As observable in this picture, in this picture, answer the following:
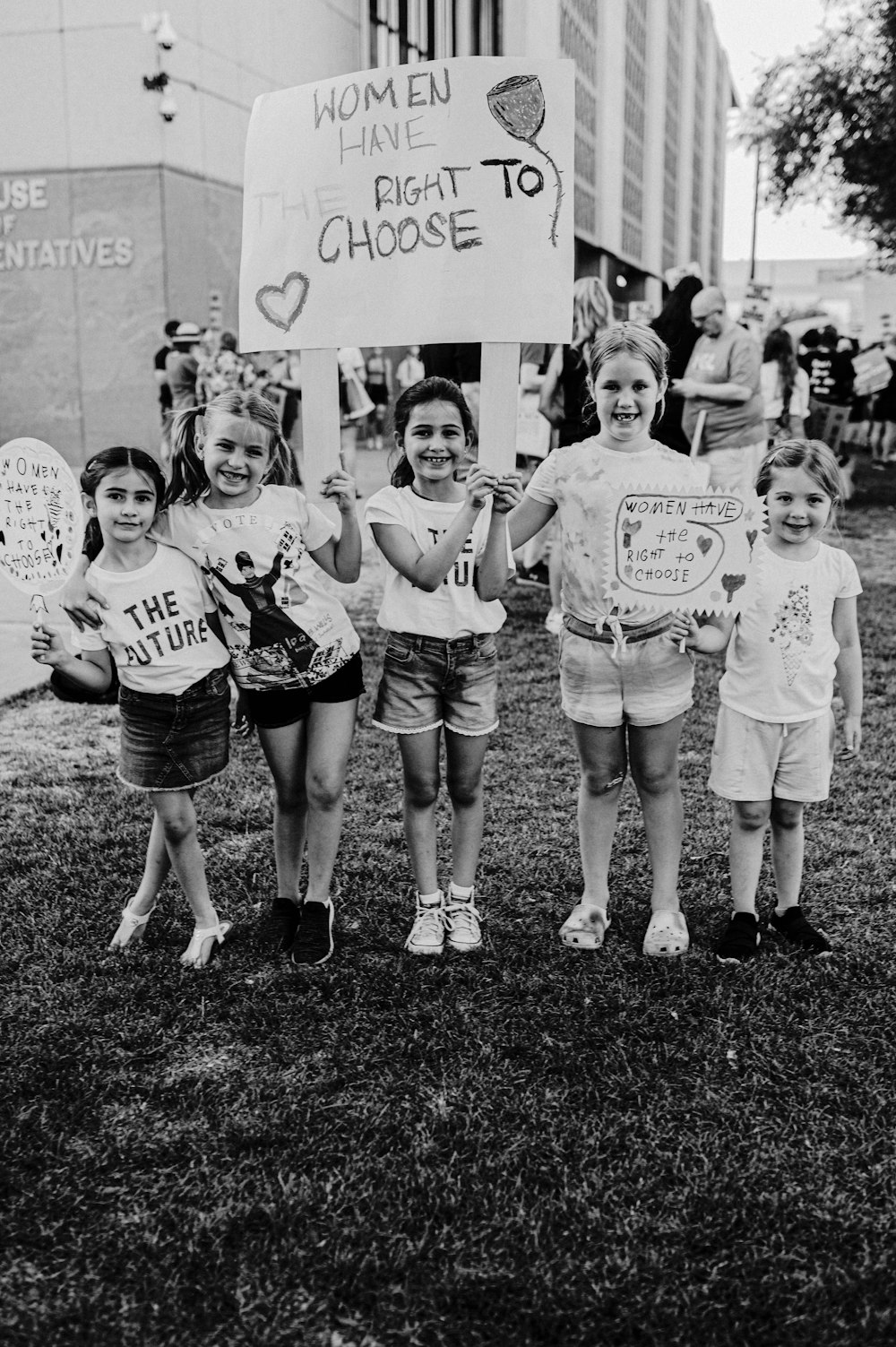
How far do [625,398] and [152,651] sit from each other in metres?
1.28

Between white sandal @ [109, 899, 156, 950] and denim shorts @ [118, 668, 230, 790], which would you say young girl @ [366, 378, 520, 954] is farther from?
white sandal @ [109, 899, 156, 950]

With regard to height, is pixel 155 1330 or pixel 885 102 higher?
pixel 885 102

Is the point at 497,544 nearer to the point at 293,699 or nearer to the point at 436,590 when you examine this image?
the point at 436,590

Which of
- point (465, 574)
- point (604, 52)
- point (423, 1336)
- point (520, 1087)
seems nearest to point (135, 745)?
point (465, 574)

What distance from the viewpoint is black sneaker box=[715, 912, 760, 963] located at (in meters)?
3.06

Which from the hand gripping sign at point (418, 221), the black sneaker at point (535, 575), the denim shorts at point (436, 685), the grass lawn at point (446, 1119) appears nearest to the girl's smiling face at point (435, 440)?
the hand gripping sign at point (418, 221)

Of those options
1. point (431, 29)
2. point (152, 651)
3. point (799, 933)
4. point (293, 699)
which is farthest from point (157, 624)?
point (431, 29)

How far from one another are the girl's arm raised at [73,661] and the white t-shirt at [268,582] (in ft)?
1.00

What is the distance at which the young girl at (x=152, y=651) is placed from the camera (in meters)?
2.80

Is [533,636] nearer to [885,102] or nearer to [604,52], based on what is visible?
[885,102]

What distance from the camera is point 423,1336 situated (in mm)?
1897

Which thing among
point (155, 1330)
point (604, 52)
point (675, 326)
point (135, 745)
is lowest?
point (155, 1330)

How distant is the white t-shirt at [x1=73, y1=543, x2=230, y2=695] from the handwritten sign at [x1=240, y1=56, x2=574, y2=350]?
65 cm

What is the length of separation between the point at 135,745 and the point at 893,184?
2061 centimetres
